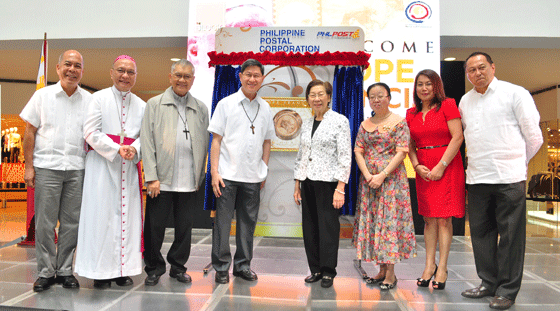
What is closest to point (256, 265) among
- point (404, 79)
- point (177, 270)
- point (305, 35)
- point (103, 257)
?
point (177, 270)

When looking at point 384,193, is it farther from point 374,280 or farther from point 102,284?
point 102,284

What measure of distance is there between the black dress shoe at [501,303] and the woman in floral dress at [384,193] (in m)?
0.58

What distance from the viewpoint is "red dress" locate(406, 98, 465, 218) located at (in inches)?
111

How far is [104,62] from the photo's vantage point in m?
8.74

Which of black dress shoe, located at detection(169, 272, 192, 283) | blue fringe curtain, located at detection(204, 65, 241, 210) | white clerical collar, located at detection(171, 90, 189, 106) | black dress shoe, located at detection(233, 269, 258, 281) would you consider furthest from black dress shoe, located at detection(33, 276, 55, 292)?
blue fringe curtain, located at detection(204, 65, 241, 210)

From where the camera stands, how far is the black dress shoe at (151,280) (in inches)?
115

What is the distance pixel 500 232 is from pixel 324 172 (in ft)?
4.19

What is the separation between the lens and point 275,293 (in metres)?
2.83

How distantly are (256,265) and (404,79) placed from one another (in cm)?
335

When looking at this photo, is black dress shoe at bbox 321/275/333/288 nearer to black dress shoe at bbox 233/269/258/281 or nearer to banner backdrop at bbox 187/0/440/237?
black dress shoe at bbox 233/269/258/281

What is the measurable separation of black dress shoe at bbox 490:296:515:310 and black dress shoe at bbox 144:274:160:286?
7.75 ft

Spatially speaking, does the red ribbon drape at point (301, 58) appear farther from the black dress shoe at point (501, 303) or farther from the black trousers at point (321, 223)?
the black dress shoe at point (501, 303)

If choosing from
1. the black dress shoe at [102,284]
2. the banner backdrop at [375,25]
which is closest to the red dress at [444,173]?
the black dress shoe at [102,284]

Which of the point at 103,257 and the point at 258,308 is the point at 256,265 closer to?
the point at 258,308
